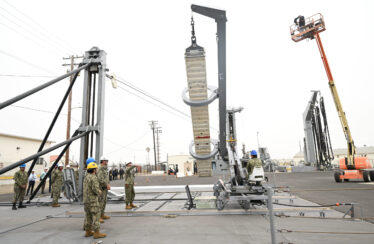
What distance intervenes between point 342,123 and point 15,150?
105 ft

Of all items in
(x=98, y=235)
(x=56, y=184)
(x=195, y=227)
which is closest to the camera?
(x=98, y=235)

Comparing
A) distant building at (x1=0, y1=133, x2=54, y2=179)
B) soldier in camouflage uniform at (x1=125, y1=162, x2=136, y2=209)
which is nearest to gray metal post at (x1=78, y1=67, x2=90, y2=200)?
soldier in camouflage uniform at (x1=125, y1=162, x2=136, y2=209)

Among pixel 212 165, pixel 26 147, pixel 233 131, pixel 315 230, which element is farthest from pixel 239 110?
pixel 26 147

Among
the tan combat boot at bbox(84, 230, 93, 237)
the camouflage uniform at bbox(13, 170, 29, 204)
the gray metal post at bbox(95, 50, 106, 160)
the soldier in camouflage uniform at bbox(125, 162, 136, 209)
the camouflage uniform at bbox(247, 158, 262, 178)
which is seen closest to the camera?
the tan combat boot at bbox(84, 230, 93, 237)

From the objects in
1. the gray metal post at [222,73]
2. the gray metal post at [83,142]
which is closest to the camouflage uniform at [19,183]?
the gray metal post at [83,142]

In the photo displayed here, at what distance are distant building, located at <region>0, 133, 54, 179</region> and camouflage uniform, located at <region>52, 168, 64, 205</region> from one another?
60.5 feet

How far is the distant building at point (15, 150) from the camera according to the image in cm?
2369

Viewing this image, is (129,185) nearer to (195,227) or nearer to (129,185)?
(129,185)

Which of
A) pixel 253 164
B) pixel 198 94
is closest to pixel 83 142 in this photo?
pixel 253 164

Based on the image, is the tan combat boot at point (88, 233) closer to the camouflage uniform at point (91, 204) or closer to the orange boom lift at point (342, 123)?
the camouflage uniform at point (91, 204)

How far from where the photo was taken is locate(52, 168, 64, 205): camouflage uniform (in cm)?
870

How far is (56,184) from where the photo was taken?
9.01 meters

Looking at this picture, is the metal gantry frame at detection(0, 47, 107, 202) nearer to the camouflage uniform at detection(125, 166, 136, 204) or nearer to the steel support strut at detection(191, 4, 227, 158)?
the camouflage uniform at detection(125, 166, 136, 204)

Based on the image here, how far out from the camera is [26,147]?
26.8 m
